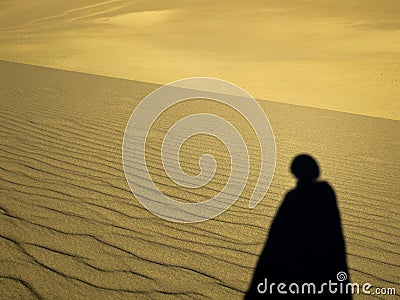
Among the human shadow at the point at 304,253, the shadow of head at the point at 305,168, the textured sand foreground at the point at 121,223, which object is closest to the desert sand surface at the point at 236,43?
the shadow of head at the point at 305,168

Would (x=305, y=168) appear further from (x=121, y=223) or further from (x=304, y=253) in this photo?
(x=121, y=223)

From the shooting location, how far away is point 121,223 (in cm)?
298

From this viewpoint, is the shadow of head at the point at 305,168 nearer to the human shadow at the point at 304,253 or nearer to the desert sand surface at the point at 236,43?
the human shadow at the point at 304,253

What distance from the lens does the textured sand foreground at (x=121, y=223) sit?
2357 mm

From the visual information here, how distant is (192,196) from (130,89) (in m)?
5.79

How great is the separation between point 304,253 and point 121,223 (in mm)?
1551

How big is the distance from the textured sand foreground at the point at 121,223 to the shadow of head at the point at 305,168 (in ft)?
0.43

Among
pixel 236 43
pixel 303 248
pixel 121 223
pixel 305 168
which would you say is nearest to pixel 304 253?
pixel 303 248

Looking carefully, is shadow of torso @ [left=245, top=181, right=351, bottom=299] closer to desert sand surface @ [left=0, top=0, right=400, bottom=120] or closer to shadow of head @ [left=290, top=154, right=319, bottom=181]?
shadow of head @ [left=290, top=154, right=319, bottom=181]

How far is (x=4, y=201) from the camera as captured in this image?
308cm

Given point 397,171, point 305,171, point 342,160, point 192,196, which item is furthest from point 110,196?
point 397,171

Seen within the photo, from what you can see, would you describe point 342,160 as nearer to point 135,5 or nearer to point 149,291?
point 149,291

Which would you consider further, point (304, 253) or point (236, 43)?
point (236, 43)

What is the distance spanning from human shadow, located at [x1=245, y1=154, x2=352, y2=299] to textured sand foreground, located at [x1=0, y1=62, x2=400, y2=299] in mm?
95
